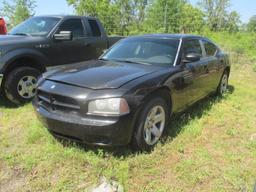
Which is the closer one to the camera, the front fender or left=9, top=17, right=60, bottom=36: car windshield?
the front fender

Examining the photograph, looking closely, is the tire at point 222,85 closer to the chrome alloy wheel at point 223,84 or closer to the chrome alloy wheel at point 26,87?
the chrome alloy wheel at point 223,84

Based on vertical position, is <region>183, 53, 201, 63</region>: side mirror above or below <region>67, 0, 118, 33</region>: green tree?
below

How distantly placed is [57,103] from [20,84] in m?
2.29

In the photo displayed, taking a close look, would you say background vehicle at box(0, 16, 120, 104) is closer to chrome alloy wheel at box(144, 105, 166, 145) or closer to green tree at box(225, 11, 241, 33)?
chrome alloy wheel at box(144, 105, 166, 145)

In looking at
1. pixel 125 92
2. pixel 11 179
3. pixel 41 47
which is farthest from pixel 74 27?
pixel 11 179

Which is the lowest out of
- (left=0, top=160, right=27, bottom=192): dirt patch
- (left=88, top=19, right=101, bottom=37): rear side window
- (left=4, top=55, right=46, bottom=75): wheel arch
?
(left=0, top=160, right=27, bottom=192): dirt patch

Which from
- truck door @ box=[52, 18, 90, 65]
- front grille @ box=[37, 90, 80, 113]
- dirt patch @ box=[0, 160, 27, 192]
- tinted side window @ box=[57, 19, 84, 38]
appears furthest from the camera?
tinted side window @ box=[57, 19, 84, 38]

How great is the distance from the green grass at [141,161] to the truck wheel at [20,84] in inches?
23.0

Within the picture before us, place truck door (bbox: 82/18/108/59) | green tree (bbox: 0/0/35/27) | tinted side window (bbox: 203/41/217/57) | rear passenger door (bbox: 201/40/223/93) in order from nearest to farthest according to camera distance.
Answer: rear passenger door (bbox: 201/40/223/93) < tinted side window (bbox: 203/41/217/57) < truck door (bbox: 82/18/108/59) < green tree (bbox: 0/0/35/27)

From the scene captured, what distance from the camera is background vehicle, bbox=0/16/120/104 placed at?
560cm

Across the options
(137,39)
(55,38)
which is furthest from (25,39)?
(137,39)

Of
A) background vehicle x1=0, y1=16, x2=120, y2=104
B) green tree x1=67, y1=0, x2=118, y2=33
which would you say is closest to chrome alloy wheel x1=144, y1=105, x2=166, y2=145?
background vehicle x1=0, y1=16, x2=120, y2=104

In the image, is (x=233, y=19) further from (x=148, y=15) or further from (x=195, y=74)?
(x=195, y=74)

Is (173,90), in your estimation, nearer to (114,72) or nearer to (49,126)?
(114,72)
